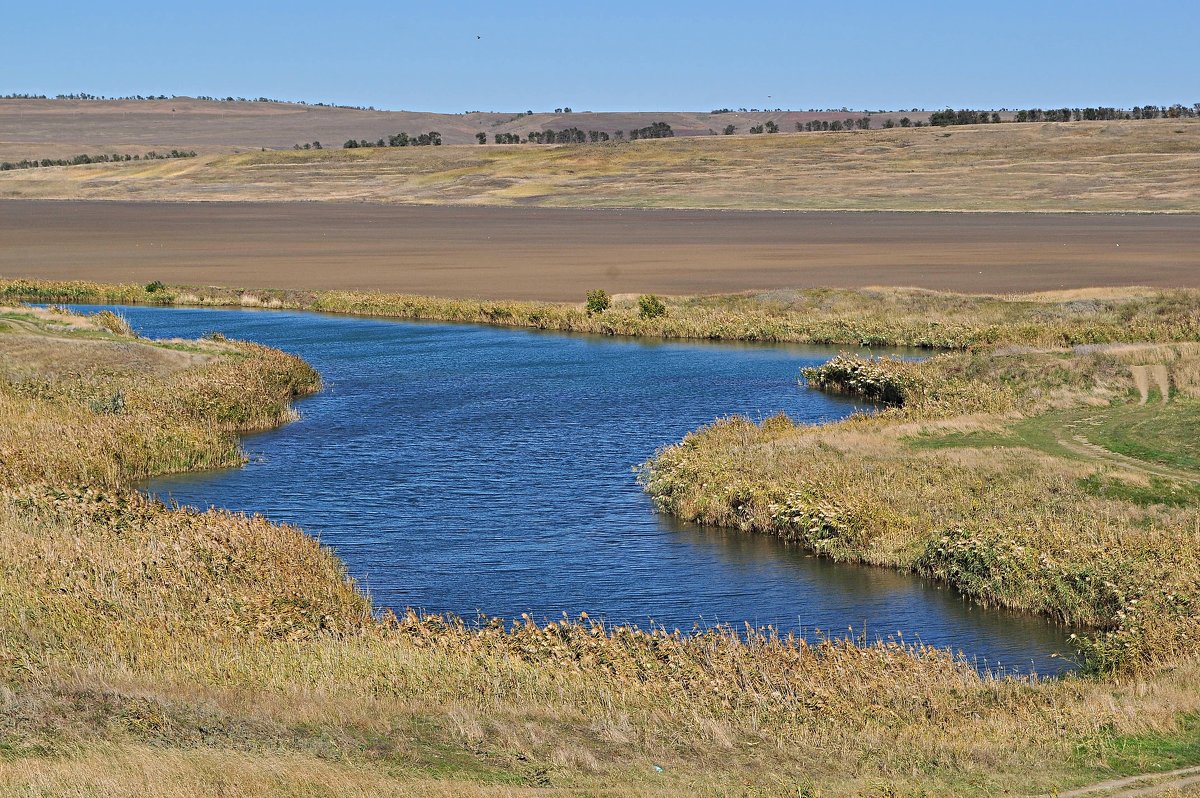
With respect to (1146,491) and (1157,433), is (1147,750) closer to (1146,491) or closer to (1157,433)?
(1146,491)

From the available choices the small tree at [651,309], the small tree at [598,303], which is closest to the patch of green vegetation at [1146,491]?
the small tree at [651,309]

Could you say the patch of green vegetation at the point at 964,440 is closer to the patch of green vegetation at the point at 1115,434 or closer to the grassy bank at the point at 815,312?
the patch of green vegetation at the point at 1115,434

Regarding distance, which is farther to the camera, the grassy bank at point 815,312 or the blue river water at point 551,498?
the grassy bank at point 815,312

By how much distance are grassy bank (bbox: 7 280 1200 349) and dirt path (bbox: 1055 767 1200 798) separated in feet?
142

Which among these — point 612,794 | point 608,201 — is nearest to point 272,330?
point 612,794

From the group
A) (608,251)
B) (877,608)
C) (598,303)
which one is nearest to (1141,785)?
(877,608)

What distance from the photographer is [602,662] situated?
63.4 ft

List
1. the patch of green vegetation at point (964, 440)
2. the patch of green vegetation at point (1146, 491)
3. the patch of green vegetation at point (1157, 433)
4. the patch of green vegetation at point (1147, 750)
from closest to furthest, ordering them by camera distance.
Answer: the patch of green vegetation at point (1147, 750)
the patch of green vegetation at point (1146, 491)
the patch of green vegetation at point (1157, 433)
the patch of green vegetation at point (964, 440)

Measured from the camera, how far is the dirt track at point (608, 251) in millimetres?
93500

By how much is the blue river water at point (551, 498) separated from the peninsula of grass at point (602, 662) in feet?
4.28

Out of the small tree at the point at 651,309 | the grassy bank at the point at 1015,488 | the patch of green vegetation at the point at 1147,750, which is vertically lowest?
the grassy bank at the point at 1015,488

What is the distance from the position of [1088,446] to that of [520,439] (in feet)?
55.5

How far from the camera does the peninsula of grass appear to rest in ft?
48.8

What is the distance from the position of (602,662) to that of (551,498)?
52.8 feet
